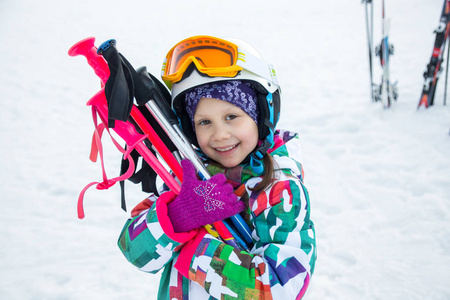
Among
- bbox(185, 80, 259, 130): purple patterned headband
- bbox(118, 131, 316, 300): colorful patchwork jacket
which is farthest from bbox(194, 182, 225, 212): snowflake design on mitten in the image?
bbox(185, 80, 259, 130): purple patterned headband

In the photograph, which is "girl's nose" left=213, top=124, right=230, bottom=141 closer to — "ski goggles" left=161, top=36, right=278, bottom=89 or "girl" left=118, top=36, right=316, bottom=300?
"girl" left=118, top=36, right=316, bottom=300

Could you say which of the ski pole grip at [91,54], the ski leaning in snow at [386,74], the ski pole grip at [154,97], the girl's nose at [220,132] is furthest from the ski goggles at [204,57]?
the ski leaning in snow at [386,74]

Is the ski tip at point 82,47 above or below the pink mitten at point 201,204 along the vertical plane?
above

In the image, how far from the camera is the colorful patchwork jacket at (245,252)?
1.44 m

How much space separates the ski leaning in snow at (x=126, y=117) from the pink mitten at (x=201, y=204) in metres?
→ 0.12

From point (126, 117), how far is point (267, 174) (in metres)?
0.66

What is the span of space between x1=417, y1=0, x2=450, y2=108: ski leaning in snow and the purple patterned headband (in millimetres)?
3997

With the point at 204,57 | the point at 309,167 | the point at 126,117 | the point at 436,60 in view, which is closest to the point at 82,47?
the point at 126,117

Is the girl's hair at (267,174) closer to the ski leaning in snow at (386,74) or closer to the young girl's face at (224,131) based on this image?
the young girl's face at (224,131)

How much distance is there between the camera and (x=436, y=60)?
486 centimetres

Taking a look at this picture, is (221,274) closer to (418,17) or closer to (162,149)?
(162,149)

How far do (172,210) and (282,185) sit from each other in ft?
1.60

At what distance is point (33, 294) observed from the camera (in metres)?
2.73

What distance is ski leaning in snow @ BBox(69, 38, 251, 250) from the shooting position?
1367 millimetres
